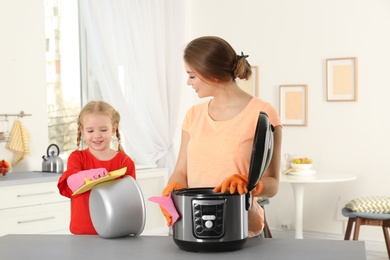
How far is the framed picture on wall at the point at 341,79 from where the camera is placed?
557 centimetres

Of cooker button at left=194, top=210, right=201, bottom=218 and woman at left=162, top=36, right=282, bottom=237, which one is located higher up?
woman at left=162, top=36, right=282, bottom=237

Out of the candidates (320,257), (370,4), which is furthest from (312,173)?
(320,257)

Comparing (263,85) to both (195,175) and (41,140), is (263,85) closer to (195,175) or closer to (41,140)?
(41,140)

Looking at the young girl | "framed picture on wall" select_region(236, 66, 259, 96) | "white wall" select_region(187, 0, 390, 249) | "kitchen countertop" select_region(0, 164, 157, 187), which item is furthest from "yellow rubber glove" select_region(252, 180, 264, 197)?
"framed picture on wall" select_region(236, 66, 259, 96)

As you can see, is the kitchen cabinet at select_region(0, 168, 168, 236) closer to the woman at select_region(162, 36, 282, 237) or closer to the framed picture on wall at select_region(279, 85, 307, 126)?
the woman at select_region(162, 36, 282, 237)

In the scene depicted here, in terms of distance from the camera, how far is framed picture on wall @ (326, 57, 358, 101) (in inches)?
219

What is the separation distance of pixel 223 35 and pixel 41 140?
2190 mm

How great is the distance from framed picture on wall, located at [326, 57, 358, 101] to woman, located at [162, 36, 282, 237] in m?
3.58

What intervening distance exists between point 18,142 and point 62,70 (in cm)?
90

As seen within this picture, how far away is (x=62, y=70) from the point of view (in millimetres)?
5367

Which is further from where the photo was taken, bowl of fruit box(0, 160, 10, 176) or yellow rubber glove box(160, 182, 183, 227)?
bowl of fruit box(0, 160, 10, 176)

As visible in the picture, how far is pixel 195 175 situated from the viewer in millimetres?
2197

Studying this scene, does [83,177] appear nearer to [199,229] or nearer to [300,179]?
[199,229]

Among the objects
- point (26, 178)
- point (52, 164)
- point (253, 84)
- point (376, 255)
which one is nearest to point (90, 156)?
point (26, 178)
